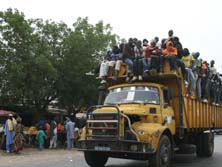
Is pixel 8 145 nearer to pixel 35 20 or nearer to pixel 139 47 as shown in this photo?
pixel 139 47

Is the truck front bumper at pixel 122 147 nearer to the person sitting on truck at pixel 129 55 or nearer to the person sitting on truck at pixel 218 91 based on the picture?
the person sitting on truck at pixel 129 55

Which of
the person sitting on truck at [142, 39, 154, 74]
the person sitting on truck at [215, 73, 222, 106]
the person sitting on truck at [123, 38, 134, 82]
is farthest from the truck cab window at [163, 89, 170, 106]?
the person sitting on truck at [215, 73, 222, 106]

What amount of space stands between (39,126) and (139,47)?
12332 millimetres

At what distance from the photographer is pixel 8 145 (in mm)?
21969

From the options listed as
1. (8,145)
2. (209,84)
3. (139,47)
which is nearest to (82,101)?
(8,145)

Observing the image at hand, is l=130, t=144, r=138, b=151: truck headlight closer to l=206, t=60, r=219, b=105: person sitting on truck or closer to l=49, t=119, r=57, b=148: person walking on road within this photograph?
l=206, t=60, r=219, b=105: person sitting on truck

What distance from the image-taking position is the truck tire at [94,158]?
46.9 ft

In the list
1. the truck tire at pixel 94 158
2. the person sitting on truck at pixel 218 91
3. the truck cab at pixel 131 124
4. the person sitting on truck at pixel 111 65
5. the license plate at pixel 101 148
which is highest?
the person sitting on truck at pixel 111 65

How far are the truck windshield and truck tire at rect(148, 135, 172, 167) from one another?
127 centimetres

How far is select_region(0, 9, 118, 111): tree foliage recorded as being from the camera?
2900 cm

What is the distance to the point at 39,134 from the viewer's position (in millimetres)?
25203

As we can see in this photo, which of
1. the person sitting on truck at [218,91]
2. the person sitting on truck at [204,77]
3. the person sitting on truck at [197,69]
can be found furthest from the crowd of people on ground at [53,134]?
the person sitting on truck at [197,69]

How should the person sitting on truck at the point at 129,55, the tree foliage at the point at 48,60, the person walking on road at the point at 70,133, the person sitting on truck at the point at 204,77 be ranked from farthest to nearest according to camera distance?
the tree foliage at the point at 48,60
the person walking on road at the point at 70,133
the person sitting on truck at the point at 204,77
the person sitting on truck at the point at 129,55

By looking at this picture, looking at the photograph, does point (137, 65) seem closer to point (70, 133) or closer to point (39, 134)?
point (39, 134)
